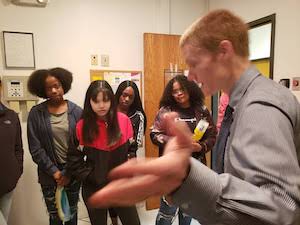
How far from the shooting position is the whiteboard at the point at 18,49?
2340 mm

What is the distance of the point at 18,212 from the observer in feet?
8.07

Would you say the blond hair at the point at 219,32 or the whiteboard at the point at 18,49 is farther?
the whiteboard at the point at 18,49

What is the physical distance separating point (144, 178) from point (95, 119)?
4.97ft

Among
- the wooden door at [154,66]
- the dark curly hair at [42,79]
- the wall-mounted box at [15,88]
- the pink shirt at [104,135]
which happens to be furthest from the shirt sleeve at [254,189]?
the wooden door at [154,66]

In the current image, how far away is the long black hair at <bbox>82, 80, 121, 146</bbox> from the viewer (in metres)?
1.81

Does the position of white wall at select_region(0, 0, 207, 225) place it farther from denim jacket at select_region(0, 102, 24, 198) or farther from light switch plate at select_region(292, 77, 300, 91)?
light switch plate at select_region(292, 77, 300, 91)

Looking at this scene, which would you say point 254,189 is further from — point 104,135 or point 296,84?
point 296,84

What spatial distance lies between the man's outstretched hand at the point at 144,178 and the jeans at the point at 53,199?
5.86ft

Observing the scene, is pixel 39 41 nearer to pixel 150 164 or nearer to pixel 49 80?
pixel 49 80

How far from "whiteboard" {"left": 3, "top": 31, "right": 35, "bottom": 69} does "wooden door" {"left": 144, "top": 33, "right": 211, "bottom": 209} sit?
115 centimetres

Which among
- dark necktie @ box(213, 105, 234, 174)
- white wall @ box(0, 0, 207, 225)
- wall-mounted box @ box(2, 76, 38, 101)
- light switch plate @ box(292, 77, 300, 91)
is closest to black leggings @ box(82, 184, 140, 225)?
white wall @ box(0, 0, 207, 225)

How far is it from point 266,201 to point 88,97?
1.62 meters

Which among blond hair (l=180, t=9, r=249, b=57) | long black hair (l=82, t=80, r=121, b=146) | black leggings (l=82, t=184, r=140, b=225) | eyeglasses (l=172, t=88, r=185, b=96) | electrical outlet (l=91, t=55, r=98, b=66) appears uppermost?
electrical outlet (l=91, t=55, r=98, b=66)

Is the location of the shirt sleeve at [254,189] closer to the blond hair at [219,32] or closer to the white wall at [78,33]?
the blond hair at [219,32]
